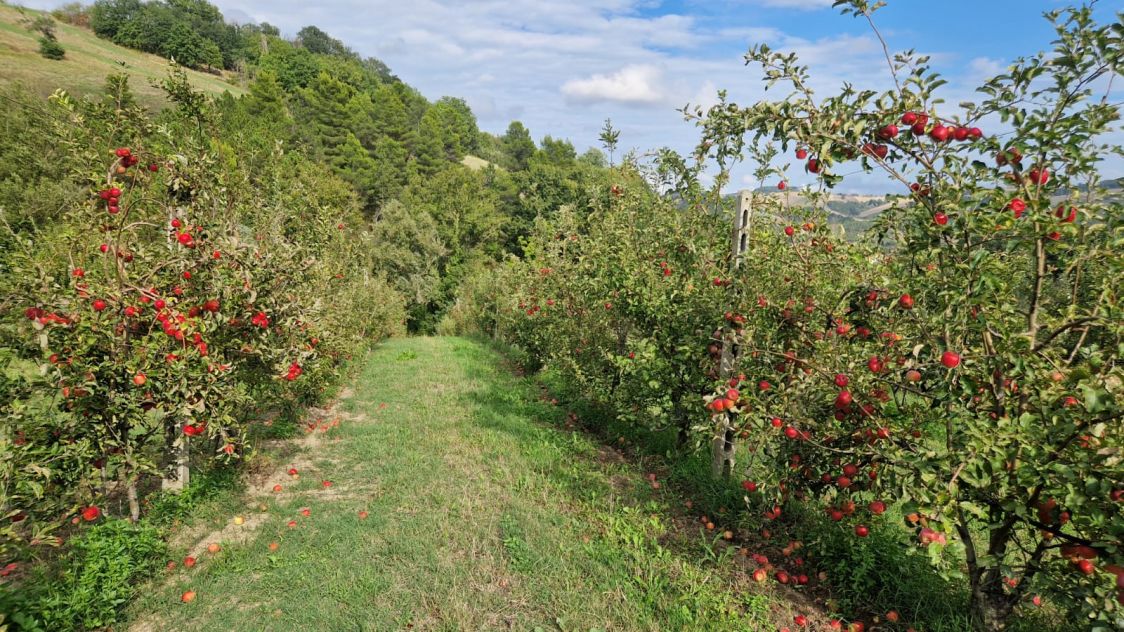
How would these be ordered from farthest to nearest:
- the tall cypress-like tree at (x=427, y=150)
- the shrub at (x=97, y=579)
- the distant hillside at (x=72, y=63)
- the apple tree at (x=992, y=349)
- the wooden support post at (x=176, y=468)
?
the tall cypress-like tree at (x=427, y=150), the distant hillside at (x=72, y=63), the wooden support post at (x=176, y=468), the shrub at (x=97, y=579), the apple tree at (x=992, y=349)

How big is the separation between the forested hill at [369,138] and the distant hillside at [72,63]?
202mm

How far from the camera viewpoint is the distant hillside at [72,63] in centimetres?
3747

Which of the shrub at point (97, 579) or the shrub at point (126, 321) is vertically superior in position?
the shrub at point (126, 321)

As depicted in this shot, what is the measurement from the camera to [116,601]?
11.5 feet

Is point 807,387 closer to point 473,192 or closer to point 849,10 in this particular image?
point 849,10

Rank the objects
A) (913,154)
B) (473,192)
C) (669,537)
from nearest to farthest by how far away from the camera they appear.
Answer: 1. (913,154)
2. (669,537)
3. (473,192)

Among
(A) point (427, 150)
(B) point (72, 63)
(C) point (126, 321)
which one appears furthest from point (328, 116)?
(C) point (126, 321)

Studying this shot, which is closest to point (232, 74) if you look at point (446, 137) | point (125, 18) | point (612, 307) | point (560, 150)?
point (125, 18)

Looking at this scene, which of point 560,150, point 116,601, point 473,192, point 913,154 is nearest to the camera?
point 913,154

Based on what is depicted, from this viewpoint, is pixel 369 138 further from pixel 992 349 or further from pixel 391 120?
→ pixel 992 349

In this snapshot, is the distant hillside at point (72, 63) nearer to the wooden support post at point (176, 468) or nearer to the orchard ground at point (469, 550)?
the wooden support post at point (176, 468)

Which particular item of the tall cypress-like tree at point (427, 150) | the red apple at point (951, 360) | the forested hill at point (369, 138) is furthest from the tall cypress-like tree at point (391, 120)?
the red apple at point (951, 360)

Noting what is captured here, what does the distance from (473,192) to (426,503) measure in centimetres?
4244

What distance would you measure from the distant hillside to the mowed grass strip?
120 ft
